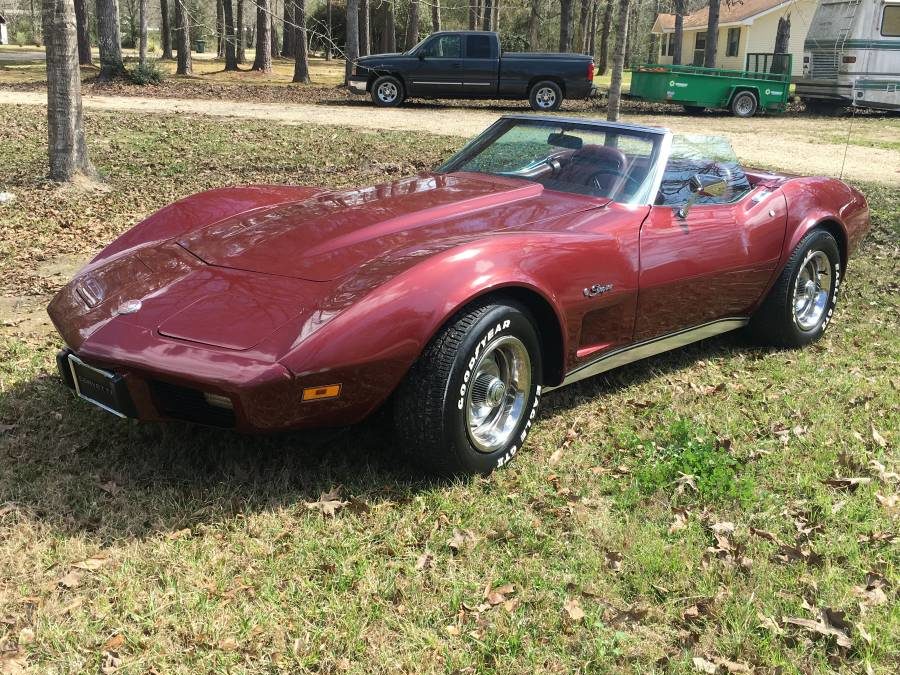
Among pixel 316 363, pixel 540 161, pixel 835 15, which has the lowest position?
pixel 316 363

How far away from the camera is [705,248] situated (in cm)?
446

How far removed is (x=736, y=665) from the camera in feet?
8.54

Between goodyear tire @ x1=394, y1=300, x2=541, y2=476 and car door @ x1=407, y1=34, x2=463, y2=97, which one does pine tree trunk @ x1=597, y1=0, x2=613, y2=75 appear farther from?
goodyear tire @ x1=394, y1=300, x2=541, y2=476

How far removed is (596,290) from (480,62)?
18.0 metres

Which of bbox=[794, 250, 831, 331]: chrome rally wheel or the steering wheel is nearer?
the steering wheel

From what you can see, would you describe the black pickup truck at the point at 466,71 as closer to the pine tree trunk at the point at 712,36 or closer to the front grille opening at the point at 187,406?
the pine tree trunk at the point at 712,36

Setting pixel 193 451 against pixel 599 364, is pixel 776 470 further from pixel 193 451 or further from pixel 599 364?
pixel 193 451

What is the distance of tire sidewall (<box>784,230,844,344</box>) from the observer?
16.6 ft

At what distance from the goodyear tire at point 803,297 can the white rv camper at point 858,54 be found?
56.6ft

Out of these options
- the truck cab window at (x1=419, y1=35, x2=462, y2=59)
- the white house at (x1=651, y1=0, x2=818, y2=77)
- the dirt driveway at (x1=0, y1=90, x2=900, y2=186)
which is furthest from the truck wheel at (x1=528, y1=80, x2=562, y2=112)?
the white house at (x1=651, y1=0, x2=818, y2=77)

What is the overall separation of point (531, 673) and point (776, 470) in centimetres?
178

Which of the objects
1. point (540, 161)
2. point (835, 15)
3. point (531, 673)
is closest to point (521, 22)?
point (835, 15)

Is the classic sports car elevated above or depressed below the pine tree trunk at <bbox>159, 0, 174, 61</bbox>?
below

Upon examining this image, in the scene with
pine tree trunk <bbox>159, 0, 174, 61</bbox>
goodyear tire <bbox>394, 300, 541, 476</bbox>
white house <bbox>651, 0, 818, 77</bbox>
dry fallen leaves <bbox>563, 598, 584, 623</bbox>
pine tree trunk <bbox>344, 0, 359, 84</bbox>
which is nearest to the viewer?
dry fallen leaves <bbox>563, 598, 584, 623</bbox>
